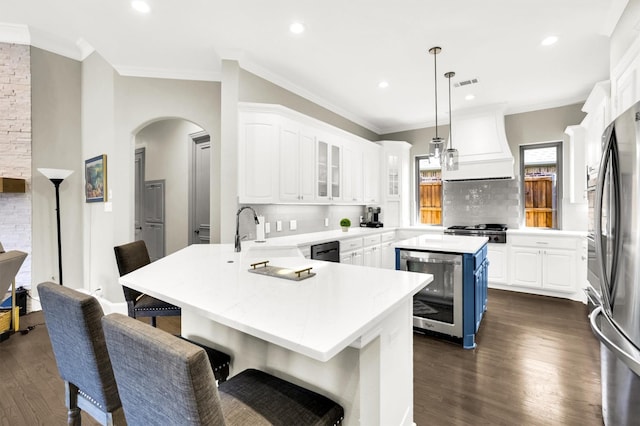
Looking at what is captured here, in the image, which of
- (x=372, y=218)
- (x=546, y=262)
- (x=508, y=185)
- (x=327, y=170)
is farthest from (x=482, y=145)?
(x=327, y=170)

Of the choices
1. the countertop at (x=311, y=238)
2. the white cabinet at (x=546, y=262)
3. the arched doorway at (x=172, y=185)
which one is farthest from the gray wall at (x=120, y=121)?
the white cabinet at (x=546, y=262)

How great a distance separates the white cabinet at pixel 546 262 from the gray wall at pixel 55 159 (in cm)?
624

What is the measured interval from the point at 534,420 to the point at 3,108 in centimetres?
585

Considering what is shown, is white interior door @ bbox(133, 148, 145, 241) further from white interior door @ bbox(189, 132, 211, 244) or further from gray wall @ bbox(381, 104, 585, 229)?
gray wall @ bbox(381, 104, 585, 229)

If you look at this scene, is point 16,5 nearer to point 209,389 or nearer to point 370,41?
point 370,41

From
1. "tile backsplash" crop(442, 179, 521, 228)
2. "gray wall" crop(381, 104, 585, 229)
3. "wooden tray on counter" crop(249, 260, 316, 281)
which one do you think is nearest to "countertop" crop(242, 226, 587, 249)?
"tile backsplash" crop(442, 179, 521, 228)

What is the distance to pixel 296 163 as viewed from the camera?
394 cm

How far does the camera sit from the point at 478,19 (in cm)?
284

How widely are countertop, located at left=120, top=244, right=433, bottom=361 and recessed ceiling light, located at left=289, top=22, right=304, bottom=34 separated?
2.23 metres

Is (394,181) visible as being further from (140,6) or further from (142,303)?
(142,303)

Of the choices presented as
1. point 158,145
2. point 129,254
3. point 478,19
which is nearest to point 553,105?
point 478,19

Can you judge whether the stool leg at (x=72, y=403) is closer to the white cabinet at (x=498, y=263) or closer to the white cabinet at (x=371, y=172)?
the white cabinet at (x=371, y=172)

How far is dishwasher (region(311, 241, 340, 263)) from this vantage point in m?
3.71

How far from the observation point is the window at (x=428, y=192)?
6.22m
